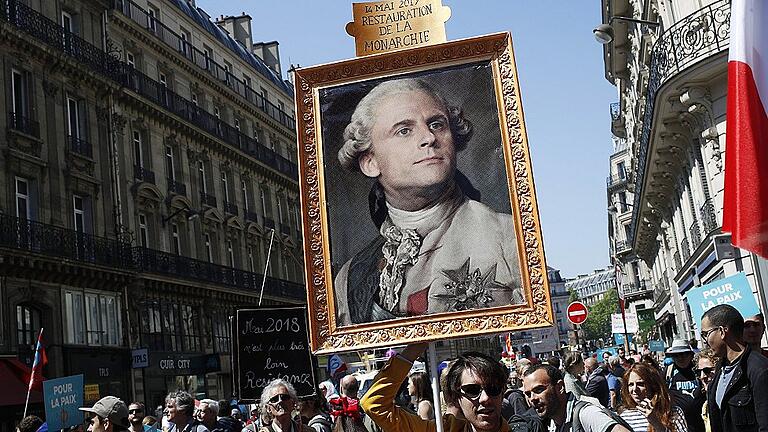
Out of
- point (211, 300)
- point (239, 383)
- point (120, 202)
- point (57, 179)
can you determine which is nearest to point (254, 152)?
point (211, 300)

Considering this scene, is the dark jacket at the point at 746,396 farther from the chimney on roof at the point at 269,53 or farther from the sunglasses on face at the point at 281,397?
the chimney on roof at the point at 269,53

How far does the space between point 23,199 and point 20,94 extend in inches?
121

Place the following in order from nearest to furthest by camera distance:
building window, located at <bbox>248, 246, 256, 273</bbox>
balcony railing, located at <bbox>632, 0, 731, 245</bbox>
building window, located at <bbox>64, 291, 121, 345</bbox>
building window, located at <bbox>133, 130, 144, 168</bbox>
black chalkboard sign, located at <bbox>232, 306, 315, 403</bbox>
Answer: black chalkboard sign, located at <bbox>232, 306, 315, 403</bbox> < balcony railing, located at <bbox>632, 0, 731, 245</bbox> < building window, located at <bbox>64, 291, 121, 345</bbox> < building window, located at <bbox>133, 130, 144, 168</bbox> < building window, located at <bbox>248, 246, 256, 273</bbox>

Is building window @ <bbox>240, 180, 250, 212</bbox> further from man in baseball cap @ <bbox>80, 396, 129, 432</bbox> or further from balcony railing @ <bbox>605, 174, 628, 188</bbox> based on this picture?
balcony railing @ <bbox>605, 174, 628, 188</bbox>

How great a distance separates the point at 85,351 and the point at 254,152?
1788 centimetres

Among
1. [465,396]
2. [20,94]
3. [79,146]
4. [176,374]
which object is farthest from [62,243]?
[465,396]

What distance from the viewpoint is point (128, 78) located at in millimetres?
31141

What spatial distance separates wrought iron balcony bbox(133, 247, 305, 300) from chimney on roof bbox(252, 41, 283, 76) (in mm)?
15072

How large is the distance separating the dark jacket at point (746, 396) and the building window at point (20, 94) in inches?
927

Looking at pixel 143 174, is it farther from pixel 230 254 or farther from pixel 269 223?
pixel 269 223

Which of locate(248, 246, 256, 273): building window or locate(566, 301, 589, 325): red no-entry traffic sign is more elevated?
locate(248, 246, 256, 273): building window

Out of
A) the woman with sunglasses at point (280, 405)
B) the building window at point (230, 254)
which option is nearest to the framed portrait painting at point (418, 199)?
the woman with sunglasses at point (280, 405)

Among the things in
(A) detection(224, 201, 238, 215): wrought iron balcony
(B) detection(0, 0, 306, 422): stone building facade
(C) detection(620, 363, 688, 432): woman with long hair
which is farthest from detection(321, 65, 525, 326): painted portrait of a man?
→ (A) detection(224, 201, 238, 215): wrought iron balcony

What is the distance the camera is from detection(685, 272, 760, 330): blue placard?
10.5 metres
